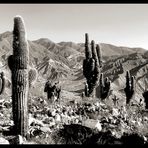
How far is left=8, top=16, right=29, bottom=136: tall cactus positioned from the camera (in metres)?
11.4

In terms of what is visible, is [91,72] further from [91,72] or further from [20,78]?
[20,78]

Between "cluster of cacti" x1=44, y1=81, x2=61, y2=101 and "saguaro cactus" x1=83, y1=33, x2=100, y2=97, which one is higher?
"saguaro cactus" x1=83, y1=33, x2=100, y2=97

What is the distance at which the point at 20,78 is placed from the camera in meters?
11.6

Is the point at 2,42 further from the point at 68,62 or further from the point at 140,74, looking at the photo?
the point at 140,74

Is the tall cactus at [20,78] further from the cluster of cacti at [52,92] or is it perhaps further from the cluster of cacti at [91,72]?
the cluster of cacti at [52,92]

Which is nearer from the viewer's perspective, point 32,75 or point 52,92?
point 32,75

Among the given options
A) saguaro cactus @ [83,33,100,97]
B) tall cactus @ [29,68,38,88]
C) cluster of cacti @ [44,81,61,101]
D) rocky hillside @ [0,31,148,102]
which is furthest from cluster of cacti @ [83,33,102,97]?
rocky hillside @ [0,31,148,102]

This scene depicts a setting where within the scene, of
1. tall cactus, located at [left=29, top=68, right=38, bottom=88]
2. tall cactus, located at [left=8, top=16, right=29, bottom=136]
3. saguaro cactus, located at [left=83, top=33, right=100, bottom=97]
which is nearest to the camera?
tall cactus, located at [left=8, top=16, right=29, bottom=136]

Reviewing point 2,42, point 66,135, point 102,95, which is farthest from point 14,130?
point 2,42

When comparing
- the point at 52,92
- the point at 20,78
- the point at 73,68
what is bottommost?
the point at 52,92

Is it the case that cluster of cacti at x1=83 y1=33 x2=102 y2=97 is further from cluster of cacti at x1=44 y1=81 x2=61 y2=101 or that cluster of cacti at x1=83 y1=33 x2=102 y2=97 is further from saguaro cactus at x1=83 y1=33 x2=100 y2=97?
cluster of cacti at x1=44 y1=81 x2=61 y2=101

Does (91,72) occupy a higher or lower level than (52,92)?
higher

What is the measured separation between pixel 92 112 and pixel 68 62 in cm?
16703

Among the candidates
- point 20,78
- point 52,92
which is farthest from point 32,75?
point 52,92
